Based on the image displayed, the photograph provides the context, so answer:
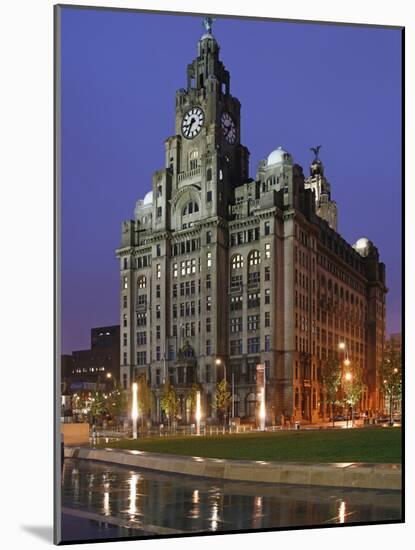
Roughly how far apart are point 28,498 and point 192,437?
2.02 m

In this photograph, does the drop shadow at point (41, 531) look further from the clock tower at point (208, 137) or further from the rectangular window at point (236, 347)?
the clock tower at point (208, 137)

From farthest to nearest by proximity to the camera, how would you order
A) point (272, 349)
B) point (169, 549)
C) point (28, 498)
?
point (272, 349), point (28, 498), point (169, 549)

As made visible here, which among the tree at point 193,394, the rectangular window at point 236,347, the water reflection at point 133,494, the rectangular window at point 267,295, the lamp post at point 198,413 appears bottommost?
the water reflection at point 133,494

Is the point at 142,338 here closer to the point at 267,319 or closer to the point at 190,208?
the point at 267,319

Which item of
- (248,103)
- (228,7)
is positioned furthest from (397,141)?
(228,7)

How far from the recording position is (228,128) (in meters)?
12.3

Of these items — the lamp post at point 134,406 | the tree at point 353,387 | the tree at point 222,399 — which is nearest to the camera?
the lamp post at point 134,406

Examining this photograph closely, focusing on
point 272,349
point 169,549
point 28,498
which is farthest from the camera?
point 272,349

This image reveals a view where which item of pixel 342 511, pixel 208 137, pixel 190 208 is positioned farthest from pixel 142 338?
pixel 342 511

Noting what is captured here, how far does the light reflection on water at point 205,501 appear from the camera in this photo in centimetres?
1085

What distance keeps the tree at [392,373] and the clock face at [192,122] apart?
3603mm

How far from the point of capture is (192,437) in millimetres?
11727

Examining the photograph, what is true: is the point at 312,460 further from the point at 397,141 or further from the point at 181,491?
the point at 397,141

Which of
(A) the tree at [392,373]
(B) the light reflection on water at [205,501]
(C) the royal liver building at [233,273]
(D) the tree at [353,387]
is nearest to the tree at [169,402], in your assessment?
(C) the royal liver building at [233,273]
